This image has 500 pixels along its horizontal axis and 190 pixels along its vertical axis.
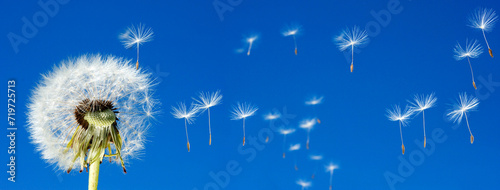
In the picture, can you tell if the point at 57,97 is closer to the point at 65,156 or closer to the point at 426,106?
the point at 65,156

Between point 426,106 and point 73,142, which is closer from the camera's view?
point 73,142

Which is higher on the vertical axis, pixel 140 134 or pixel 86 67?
pixel 86 67

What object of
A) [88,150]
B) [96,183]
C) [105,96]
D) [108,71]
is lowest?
[96,183]

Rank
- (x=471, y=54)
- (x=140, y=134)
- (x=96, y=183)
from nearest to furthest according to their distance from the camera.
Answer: (x=96, y=183) → (x=140, y=134) → (x=471, y=54)

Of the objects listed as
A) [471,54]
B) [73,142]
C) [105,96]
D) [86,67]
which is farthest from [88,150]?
[471,54]

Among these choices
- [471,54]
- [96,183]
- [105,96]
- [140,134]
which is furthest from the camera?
[471,54]
